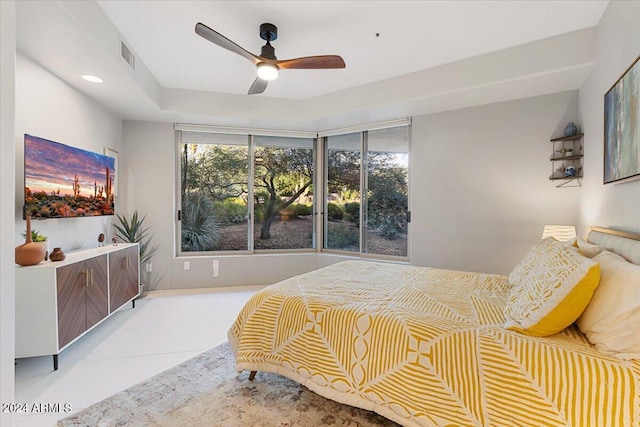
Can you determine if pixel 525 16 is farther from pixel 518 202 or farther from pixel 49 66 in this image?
pixel 49 66

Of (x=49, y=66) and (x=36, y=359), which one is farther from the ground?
(x=49, y=66)

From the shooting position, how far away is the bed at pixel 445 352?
1115 mm

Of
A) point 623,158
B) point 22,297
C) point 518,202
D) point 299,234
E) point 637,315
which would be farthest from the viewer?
point 299,234

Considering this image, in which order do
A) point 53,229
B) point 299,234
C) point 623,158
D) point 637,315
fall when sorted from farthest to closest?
point 299,234
point 53,229
point 623,158
point 637,315

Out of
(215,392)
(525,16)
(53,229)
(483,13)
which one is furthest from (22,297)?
(525,16)

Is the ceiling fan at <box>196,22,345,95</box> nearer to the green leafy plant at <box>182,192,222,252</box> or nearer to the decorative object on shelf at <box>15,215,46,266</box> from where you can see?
the decorative object on shelf at <box>15,215,46,266</box>

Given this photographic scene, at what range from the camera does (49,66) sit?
2498 millimetres

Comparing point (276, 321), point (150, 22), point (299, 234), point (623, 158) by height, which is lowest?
point (276, 321)

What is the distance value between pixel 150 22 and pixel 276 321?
253 centimetres

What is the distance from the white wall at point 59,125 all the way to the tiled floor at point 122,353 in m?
0.95

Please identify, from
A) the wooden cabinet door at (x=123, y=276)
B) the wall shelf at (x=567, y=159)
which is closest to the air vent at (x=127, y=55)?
the wooden cabinet door at (x=123, y=276)

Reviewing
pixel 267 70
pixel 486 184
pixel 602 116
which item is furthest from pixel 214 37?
pixel 486 184

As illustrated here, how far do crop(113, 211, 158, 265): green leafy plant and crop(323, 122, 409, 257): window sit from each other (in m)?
2.54

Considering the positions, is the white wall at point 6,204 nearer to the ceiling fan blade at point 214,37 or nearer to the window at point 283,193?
the ceiling fan blade at point 214,37
